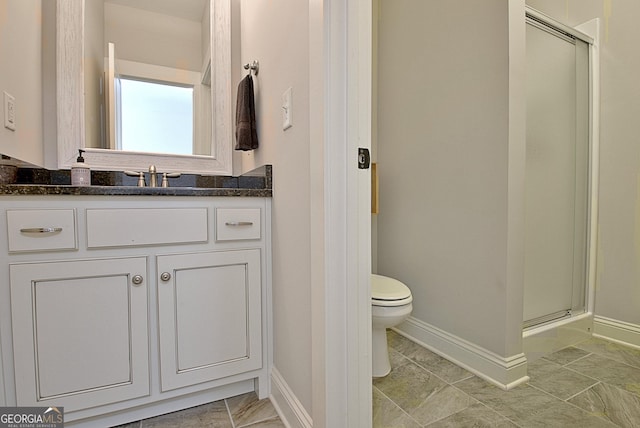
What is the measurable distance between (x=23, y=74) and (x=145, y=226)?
0.93 meters

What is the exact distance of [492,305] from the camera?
4.86ft

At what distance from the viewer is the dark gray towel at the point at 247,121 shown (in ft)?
4.99

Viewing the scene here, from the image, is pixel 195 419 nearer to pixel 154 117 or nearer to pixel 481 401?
pixel 481 401

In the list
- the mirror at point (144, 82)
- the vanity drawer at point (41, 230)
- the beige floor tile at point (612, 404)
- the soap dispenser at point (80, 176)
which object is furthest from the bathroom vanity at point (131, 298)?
the beige floor tile at point (612, 404)

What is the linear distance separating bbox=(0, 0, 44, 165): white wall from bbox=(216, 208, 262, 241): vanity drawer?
2.79ft

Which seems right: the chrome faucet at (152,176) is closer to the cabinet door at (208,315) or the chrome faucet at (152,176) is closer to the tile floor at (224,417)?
the cabinet door at (208,315)

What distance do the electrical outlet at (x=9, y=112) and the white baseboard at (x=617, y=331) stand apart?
10.7 ft

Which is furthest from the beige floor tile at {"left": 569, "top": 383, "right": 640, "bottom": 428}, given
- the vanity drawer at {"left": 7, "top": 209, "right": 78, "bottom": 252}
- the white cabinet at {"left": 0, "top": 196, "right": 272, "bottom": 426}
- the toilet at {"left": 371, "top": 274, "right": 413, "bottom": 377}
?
the vanity drawer at {"left": 7, "top": 209, "right": 78, "bottom": 252}

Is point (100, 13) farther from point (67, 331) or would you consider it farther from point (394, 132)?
point (394, 132)

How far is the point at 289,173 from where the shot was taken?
1.16 meters

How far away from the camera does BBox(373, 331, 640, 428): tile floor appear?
3.93 feet

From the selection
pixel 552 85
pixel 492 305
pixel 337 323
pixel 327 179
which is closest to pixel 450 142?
pixel 552 85

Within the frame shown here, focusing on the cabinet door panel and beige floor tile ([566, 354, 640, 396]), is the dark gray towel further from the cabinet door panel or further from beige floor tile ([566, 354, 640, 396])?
beige floor tile ([566, 354, 640, 396])

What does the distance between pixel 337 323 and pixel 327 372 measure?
0.14 metres
